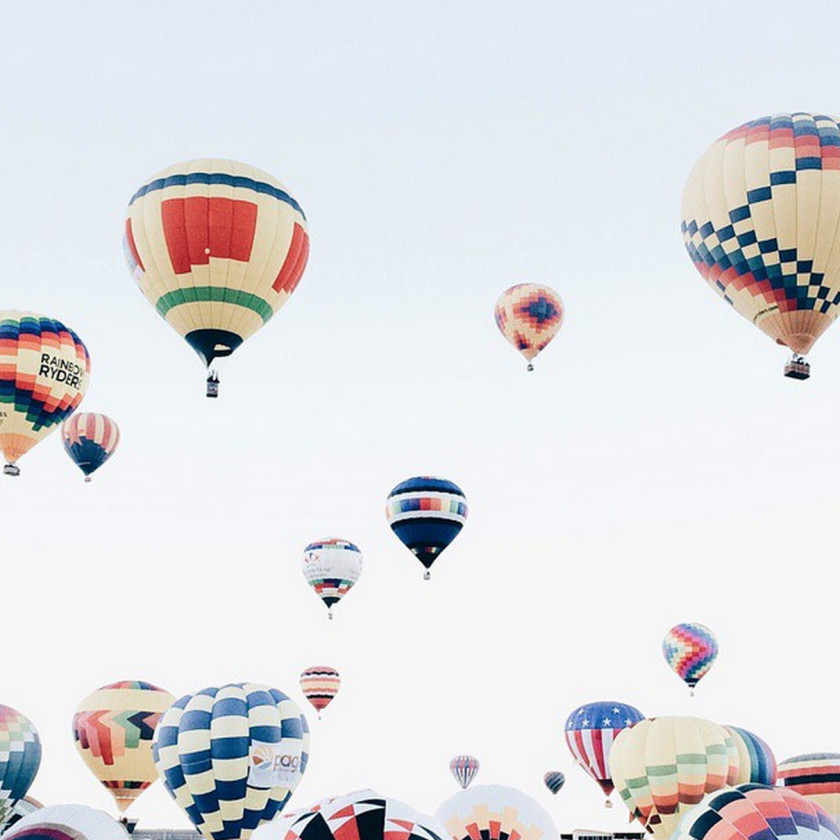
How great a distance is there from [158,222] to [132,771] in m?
11.5

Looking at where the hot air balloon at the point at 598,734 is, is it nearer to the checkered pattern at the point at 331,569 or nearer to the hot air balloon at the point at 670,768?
the hot air balloon at the point at 670,768

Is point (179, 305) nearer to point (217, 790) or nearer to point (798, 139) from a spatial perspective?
point (217, 790)

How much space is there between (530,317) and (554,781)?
17.0 meters

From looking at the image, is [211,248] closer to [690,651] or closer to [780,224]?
[780,224]

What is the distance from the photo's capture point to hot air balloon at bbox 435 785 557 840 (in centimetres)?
1728

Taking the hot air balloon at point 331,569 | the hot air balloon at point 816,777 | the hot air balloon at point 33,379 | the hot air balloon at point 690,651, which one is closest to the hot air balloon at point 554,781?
the hot air balloon at point 690,651

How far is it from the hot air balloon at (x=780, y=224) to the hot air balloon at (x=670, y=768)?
6.73m

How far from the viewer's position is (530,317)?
104ft

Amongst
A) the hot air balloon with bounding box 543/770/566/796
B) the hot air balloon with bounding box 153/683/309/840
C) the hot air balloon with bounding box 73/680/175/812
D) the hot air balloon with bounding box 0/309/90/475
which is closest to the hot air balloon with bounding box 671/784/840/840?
the hot air balloon with bounding box 153/683/309/840

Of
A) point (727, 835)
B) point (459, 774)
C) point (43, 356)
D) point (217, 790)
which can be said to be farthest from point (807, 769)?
point (459, 774)

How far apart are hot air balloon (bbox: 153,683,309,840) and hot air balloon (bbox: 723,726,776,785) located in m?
7.35

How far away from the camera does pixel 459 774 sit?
41.7 m

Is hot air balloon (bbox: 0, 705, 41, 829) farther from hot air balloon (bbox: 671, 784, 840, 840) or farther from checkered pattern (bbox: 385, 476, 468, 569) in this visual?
hot air balloon (bbox: 671, 784, 840, 840)

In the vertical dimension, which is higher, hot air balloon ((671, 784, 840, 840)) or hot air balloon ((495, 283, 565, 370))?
hot air balloon ((495, 283, 565, 370))
